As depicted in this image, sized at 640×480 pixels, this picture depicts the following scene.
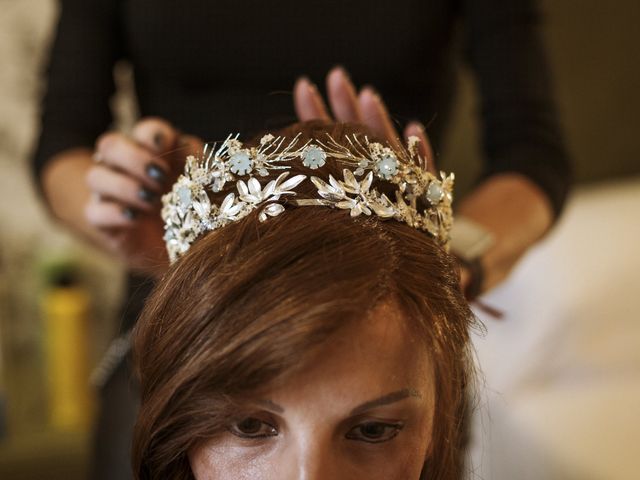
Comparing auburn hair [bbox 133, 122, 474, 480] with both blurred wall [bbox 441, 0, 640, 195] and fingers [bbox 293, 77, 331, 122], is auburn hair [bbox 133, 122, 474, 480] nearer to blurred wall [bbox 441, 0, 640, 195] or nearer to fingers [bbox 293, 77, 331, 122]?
fingers [bbox 293, 77, 331, 122]

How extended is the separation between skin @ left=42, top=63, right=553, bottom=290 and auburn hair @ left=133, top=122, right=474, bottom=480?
117mm

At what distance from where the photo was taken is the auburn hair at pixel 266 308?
1.49ft

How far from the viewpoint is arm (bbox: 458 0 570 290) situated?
82 cm

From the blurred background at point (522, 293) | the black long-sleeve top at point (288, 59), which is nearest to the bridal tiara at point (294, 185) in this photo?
the black long-sleeve top at point (288, 59)

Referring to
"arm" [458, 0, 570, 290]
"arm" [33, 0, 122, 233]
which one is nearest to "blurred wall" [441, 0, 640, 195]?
"arm" [458, 0, 570, 290]

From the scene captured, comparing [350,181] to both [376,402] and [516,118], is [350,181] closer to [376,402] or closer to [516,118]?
[376,402]

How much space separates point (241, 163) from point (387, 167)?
4.2 inches

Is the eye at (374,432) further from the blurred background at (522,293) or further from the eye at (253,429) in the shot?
the blurred background at (522,293)

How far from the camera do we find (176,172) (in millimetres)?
662

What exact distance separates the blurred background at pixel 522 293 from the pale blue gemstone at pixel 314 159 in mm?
628

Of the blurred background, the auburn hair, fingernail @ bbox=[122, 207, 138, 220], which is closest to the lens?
the auburn hair

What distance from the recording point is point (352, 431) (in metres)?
0.49

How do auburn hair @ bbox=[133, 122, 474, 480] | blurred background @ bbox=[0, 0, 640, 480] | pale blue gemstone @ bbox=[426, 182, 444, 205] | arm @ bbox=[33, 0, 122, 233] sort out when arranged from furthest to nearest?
blurred background @ bbox=[0, 0, 640, 480] < arm @ bbox=[33, 0, 122, 233] < pale blue gemstone @ bbox=[426, 182, 444, 205] < auburn hair @ bbox=[133, 122, 474, 480]

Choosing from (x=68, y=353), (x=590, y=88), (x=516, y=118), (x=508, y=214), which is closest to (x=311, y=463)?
(x=508, y=214)
